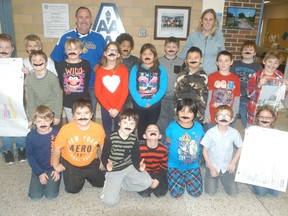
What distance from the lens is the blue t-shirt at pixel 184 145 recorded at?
8.54ft

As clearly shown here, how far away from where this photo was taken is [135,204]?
93.4 inches

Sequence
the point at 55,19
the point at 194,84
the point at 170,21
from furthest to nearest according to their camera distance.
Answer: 1. the point at 170,21
2. the point at 55,19
3. the point at 194,84

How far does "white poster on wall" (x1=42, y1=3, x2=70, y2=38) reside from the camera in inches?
165

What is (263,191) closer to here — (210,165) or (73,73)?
(210,165)

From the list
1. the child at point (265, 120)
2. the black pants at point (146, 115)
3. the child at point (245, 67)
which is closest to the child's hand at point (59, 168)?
the black pants at point (146, 115)

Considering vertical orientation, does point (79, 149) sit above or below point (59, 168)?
above

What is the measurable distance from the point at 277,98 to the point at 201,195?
134cm

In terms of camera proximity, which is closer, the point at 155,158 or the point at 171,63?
the point at 155,158

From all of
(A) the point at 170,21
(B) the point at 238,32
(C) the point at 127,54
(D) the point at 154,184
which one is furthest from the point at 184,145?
(B) the point at 238,32

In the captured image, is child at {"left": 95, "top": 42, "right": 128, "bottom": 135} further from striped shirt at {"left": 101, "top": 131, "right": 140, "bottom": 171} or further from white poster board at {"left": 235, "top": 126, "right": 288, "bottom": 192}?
white poster board at {"left": 235, "top": 126, "right": 288, "bottom": 192}

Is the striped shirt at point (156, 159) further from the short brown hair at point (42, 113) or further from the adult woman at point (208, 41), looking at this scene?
the adult woman at point (208, 41)

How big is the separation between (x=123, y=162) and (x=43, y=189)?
31.5 inches

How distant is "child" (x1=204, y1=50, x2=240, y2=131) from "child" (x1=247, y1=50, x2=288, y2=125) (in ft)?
0.55

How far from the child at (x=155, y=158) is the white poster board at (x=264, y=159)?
727 millimetres
